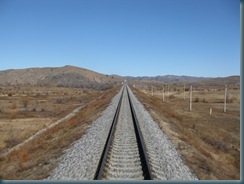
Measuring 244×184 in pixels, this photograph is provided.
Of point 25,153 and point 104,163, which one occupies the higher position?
point 104,163

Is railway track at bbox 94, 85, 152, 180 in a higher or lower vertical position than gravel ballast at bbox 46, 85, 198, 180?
higher

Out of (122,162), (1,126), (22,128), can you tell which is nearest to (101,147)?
(122,162)

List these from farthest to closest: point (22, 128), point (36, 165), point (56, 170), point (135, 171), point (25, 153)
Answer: point (22, 128)
point (25, 153)
point (36, 165)
point (56, 170)
point (135, 171)

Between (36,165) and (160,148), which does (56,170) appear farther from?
(160,148)

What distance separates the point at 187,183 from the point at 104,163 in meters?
2.42

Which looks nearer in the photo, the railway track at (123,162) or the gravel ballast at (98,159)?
the railway track at (123,162)

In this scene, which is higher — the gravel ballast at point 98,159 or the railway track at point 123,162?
the railway track at point 123,162

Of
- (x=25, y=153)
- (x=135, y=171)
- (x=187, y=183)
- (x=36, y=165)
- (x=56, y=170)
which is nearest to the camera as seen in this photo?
(x=187, y=183)

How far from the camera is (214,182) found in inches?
332

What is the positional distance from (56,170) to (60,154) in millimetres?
2399

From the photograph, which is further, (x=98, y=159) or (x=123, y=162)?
(x=98, y=159)

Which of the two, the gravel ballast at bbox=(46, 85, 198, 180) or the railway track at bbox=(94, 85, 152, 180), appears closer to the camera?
the railway track at bbox=(94, 85, 152, 180)

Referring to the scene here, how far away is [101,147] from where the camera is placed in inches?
470

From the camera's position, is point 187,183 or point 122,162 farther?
point 122,162
